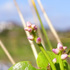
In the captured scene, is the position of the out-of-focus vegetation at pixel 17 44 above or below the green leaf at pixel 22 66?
below

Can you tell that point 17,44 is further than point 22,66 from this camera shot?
Yes

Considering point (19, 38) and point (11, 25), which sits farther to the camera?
point (11, 25)

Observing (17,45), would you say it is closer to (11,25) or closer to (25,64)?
(11,25)

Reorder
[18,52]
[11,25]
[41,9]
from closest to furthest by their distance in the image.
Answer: [41,9]
[18,52]
[11,25]

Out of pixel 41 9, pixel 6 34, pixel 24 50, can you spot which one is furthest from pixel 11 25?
pixel 41 9

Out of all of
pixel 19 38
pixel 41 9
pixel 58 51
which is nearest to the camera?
pixel 58 51

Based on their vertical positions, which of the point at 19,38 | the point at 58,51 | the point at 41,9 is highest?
the point at 58,51

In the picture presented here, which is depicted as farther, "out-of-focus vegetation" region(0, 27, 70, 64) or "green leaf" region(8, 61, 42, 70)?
"out-of-focus vegetation" region(0, 27, 70, 64)

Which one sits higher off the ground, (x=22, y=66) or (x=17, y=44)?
(x=22, y=66)

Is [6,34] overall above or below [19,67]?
below

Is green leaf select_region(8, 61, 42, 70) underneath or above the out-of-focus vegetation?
above

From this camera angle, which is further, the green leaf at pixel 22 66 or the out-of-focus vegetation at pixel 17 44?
the out-of-focus vegetation at pixel 17 44
